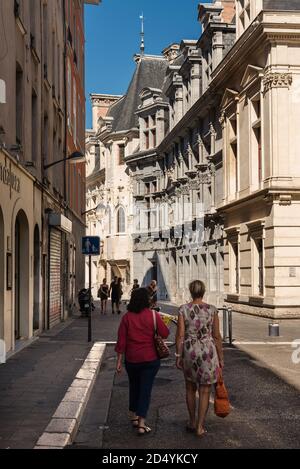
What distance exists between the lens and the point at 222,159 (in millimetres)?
30078

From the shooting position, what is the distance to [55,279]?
21734mm

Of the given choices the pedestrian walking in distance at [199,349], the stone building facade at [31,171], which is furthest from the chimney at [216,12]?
the pedestrian walking in distance at [199,349]

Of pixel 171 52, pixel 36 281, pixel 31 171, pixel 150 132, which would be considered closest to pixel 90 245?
pixel 36 281

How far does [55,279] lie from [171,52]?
1347 inches

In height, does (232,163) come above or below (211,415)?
above

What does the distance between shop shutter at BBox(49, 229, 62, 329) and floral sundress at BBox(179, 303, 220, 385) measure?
44.0ft

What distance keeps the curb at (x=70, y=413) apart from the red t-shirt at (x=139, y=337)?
97 centimetres

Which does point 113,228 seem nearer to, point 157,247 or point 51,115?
point 157,247

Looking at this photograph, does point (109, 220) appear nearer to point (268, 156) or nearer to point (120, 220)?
point (120, 220)

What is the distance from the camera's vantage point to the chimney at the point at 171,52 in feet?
168

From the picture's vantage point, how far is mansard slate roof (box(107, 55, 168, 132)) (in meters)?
52.0

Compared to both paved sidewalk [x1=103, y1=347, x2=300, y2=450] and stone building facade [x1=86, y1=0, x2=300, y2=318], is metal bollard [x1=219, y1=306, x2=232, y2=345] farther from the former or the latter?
stone building facade [x1=86, y1=0, x2=300, y2=318]

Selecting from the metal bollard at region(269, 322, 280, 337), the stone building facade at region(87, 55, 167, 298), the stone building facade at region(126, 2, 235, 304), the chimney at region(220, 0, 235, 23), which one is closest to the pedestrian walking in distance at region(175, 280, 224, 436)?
the metal bollard at region(269, 322, 280, 337)

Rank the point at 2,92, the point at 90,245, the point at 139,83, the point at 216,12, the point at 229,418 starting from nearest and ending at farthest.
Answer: the point at 229,418 → the point at 2,92 → the point at 90,245 → the point at 216,12 → the point at 139,83
